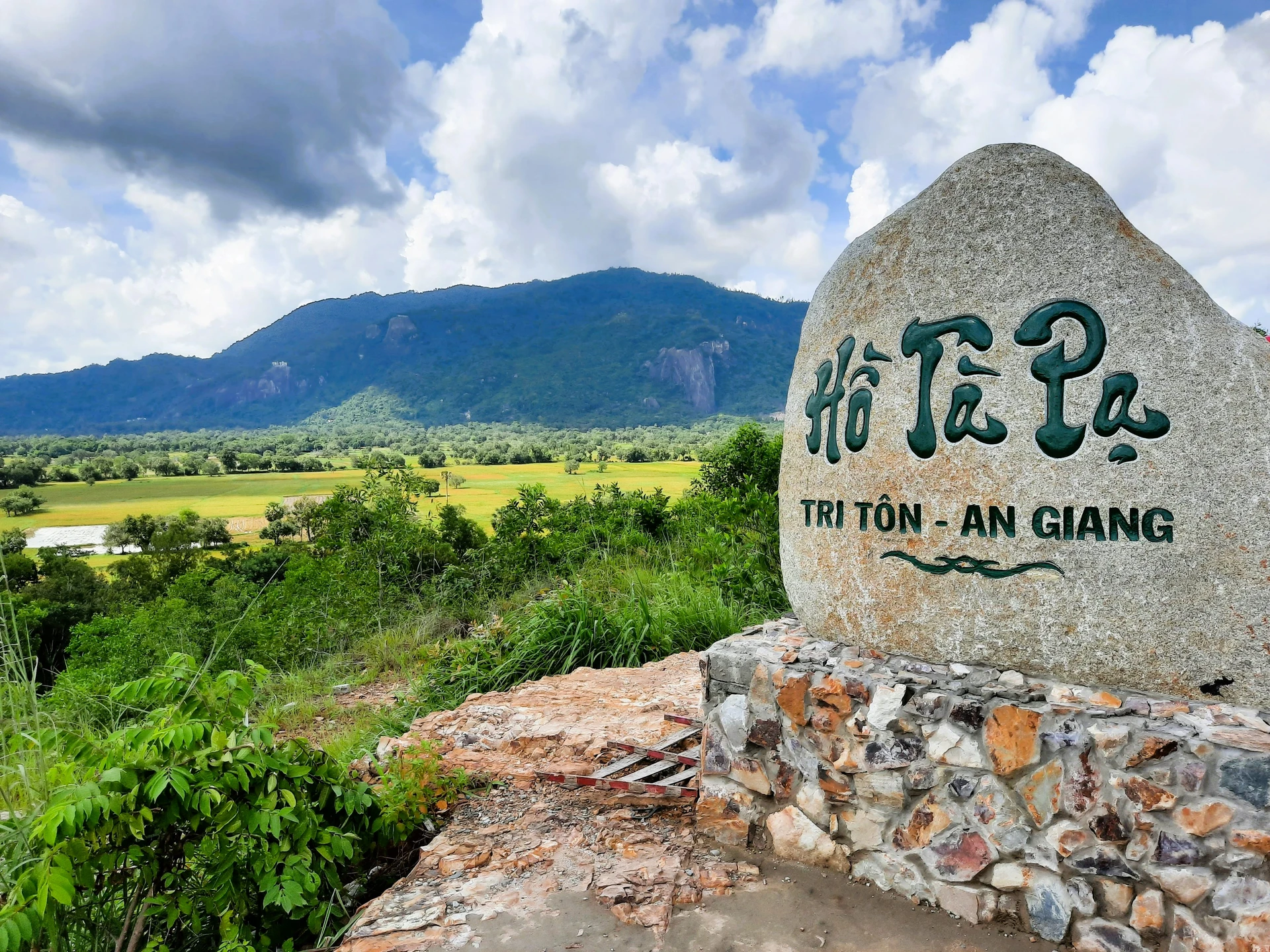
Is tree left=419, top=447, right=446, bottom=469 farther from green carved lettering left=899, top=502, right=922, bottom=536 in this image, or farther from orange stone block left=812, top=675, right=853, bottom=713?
green carved lettering left=899, top=502, right=922, bottom=536

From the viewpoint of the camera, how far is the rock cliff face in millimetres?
95000

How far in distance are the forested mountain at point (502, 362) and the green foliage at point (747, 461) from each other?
Answer: 2384 inches

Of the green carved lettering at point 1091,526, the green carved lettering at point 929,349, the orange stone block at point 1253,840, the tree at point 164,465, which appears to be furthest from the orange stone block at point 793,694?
the tree at point 164,465

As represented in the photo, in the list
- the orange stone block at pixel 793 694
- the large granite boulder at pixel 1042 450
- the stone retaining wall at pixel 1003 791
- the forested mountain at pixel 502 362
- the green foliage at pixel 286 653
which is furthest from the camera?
the forested mountain at pixel 502 362

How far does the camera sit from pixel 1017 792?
2.74 meters

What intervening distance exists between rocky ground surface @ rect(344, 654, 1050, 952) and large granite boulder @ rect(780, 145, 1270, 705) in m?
1.02

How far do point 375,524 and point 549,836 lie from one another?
7351mm

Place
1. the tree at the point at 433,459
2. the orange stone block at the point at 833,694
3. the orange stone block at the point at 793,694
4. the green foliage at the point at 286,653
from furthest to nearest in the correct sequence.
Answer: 1. the tree at the point at 433,459
2. the orange stone block at the point at 793,694
3. the orange stone block at the point at 833,694
4. the green foliage at the point at 286,653

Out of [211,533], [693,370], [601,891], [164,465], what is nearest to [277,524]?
[211,533]

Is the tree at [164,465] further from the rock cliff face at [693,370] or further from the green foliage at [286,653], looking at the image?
the rock cliff face at [693,370]

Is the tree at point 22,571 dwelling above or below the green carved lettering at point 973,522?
below

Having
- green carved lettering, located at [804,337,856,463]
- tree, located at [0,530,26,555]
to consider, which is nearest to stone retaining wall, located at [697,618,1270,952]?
green carved lettering, located at [804,337,856,463]

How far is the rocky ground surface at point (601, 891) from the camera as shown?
8.95ft

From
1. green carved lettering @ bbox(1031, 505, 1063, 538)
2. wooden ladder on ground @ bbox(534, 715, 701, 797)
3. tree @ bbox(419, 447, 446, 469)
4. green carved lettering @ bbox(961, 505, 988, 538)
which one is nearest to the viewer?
green carved lettering @ bbox(1031, 505, 1063, 538)
